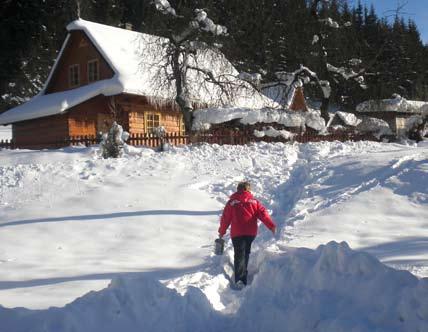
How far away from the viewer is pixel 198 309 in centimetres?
500

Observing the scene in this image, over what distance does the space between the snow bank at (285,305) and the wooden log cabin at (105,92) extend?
50.2 ft

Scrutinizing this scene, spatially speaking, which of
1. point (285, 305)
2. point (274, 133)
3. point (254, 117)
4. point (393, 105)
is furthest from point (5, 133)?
point (285, 305)

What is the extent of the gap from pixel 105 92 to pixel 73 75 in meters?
4.87

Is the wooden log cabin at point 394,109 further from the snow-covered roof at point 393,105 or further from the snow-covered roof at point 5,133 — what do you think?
the snow-covered roof at point 5,133

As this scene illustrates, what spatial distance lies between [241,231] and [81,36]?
2080cm

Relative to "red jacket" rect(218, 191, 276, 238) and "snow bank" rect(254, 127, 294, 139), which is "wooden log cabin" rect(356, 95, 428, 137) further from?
"red jacket" rect(218, 191, 276, 238)

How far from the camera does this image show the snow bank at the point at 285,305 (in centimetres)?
410

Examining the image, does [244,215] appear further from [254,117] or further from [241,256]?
[254,117]

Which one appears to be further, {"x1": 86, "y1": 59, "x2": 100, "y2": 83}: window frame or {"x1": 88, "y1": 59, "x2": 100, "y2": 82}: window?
{"x1": 88, "y1": 59, "x2": 100, "y2": 82}: window

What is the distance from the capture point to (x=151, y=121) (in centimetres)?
2425

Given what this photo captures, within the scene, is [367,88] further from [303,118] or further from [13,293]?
[13,293]

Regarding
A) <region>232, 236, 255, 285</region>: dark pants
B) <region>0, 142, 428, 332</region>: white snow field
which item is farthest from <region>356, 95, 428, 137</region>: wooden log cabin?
<region>232, 236, 255, 285</region>: dark pants

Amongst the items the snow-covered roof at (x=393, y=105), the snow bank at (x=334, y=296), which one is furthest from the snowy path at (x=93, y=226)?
the snow-covered roof at (x=393, y=105)

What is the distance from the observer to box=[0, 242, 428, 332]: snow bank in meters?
4.10
